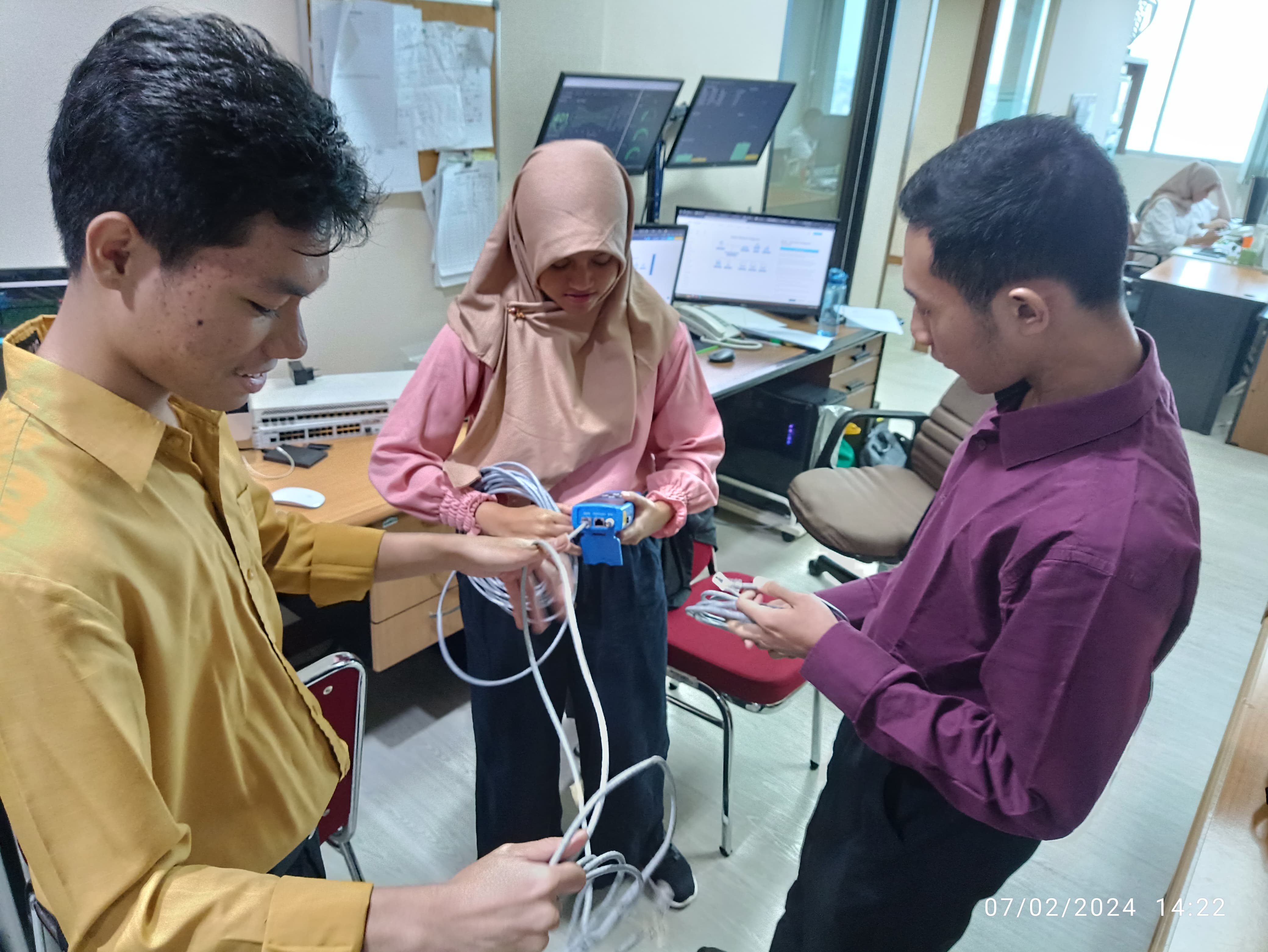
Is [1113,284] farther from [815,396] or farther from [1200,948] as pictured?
[815,396]

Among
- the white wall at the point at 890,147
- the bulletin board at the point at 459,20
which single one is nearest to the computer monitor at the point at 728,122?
the bulletin board at the point at 459,20

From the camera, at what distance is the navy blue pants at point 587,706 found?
1478 mm

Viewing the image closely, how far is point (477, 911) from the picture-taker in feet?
2.18

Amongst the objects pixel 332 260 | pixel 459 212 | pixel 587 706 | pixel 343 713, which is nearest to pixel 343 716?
pixel 343 713

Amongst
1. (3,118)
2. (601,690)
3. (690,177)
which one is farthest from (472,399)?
(690,177)

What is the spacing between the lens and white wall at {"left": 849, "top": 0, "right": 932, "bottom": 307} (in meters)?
4.29

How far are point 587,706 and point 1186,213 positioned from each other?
23.8 feet

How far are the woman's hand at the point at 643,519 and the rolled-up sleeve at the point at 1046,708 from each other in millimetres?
519

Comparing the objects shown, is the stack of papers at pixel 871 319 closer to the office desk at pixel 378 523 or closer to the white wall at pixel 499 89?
the white wall at pixel 499 89

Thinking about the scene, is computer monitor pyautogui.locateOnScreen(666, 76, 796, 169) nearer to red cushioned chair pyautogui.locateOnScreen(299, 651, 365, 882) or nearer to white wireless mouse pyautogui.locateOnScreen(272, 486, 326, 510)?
white wireless mouse pyautogui.locateOnScreen(272, 486, 326, 510)

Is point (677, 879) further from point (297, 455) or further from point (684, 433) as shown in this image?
point (297, 455)

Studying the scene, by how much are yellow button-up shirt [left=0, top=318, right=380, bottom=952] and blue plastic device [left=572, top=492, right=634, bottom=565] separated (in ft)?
1.77

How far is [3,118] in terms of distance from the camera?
1654 mm

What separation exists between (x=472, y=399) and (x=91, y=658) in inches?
35.7
